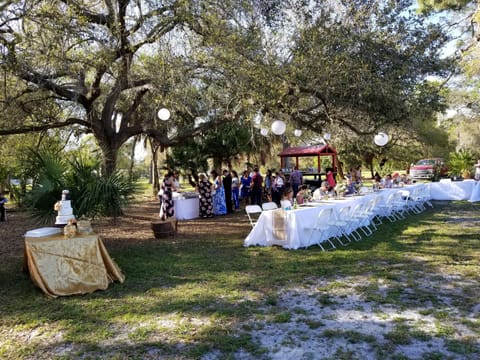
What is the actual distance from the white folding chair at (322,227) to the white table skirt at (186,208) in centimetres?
501

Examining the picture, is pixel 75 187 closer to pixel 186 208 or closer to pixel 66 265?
pixel 66 265

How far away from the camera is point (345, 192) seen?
9930mm

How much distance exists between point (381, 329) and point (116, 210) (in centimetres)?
461

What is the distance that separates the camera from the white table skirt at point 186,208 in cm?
1150

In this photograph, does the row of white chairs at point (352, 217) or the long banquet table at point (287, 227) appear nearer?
the long banquet table at point (287, 227)

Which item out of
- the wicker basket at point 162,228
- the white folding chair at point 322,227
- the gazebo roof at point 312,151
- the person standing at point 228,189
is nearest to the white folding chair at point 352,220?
the white folding chair at point 322,227

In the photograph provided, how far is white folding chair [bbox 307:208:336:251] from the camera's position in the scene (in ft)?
23.5

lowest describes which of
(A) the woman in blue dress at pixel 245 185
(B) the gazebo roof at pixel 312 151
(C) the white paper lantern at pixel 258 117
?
(A) the woman in blue dress at pixel 245 185

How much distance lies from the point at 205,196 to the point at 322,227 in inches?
199

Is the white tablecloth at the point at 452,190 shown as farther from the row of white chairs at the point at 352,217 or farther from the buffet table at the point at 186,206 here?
the buffet table at the point at 186,206

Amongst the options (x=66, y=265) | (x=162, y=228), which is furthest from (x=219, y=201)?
(x=66, y=265)

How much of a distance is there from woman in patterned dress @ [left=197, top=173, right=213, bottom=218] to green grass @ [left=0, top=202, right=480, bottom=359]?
13.7 ft

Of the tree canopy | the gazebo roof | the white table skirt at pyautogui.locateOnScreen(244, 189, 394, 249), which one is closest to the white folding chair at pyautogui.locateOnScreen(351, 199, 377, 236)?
the white table skirt at pyautogui.locateOnScreen(244, 189, 394, 249)

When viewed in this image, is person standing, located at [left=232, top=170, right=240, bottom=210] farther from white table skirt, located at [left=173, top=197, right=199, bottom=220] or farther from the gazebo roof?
the gazebo roof
